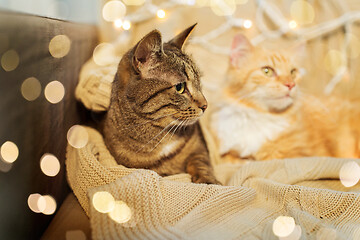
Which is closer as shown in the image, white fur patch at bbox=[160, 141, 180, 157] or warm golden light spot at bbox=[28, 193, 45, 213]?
warm golden light spot at bbox=[28, 193, 45, 213]

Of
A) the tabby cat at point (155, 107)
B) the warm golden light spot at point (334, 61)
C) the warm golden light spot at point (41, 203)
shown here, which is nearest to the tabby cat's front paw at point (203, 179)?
the tabby cat at point (155, 107)

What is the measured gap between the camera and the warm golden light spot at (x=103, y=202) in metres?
0.69

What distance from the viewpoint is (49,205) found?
86 centimetres

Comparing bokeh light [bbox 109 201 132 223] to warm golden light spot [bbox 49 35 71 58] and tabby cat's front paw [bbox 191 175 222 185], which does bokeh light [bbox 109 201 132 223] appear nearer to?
tabby cat's front paw [bbox 191 175 222 185]

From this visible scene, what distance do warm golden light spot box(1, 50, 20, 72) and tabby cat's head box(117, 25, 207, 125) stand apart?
293 mm

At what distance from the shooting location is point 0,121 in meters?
0.60

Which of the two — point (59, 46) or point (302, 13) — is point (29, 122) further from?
point (302, 13)

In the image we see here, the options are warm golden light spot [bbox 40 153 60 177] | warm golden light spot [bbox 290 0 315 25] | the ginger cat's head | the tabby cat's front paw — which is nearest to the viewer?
warm golden light spot [bbox 40 153 60 177]

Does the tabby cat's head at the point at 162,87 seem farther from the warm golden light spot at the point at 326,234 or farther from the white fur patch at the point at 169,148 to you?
the warm golden light spot at the point at 326,234

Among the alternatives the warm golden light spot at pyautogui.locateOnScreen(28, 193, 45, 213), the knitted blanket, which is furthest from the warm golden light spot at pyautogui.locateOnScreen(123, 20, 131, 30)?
the warm golden light spot at pyautogui.locateOnScreen(28, 193, 45, 213)

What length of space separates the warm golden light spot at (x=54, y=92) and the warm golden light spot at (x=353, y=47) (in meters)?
1.38

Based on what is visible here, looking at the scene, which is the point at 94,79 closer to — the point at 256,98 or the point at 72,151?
the point at 72,151

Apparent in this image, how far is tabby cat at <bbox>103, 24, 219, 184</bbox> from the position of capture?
33.4 inches

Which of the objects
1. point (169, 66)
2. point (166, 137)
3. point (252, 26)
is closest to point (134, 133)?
point (166, 137)
